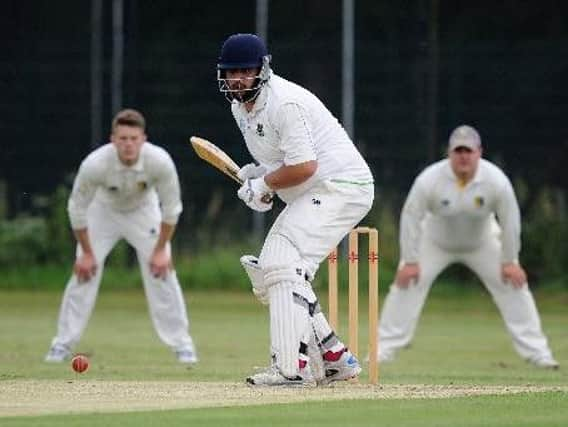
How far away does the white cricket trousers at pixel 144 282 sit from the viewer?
1395 centimetres

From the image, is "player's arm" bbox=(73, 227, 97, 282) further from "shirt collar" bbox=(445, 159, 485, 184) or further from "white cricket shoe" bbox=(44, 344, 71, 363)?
"shirt collar" bbox=(445, 159, 485, 184)

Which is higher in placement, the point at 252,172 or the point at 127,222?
the point at 252,172

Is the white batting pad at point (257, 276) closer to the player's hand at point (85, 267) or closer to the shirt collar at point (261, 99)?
the shirt collar at point (261, 99)

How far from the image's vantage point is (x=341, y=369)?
9539 mm

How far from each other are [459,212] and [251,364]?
2019 mm

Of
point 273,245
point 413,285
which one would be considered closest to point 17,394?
point 273,245

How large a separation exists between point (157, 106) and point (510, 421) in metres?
15.0

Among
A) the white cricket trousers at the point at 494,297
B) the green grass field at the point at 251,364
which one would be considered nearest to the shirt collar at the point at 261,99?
the green grass field at the point at 251,364

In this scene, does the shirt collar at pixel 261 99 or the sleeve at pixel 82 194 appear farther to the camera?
the sleeve at pixel 82 194

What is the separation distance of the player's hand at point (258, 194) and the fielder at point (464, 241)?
15.4 ft

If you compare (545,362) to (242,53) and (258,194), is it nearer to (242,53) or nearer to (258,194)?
(258,194)

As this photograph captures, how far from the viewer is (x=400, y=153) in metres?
22.0

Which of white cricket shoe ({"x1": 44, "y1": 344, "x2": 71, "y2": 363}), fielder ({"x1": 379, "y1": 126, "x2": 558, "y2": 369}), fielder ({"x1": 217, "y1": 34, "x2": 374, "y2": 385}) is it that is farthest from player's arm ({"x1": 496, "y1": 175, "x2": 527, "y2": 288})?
fielder ({"x1": 217, "y1": 34, "x2": 374, "y2": 385})

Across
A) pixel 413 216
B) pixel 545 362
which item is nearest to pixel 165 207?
pixel 413 216
